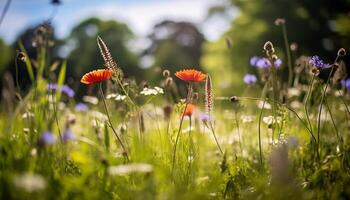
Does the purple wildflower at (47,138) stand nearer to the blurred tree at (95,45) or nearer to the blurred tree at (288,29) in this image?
the blurred tree at (288,29)

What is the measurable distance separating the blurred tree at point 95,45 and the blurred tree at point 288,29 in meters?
13.0

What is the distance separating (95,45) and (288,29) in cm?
1777

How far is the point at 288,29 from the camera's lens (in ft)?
69.7

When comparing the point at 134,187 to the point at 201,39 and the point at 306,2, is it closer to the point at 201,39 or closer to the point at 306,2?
the point at 306,2

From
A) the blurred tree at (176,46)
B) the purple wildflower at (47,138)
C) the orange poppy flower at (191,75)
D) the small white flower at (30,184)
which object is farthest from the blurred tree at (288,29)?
the small white flower at (30,184)

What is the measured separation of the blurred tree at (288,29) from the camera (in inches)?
805

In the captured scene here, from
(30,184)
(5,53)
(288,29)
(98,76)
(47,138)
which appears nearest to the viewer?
(30,184)

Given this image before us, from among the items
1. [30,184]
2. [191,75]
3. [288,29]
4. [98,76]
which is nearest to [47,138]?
[30,184]

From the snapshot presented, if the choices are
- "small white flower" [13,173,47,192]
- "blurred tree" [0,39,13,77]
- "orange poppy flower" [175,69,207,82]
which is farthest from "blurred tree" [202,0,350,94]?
"small white flower" [13,173,47,192]

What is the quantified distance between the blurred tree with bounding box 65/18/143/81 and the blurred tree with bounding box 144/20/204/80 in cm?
198

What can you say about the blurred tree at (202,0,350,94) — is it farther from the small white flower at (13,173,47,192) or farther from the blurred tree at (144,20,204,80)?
the small white flower at (13,173,47,192)

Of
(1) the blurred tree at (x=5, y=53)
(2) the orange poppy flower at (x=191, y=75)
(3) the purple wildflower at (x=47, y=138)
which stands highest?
(1) the blurred tree at (x=5, y=53)

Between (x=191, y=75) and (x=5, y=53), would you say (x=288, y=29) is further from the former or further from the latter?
(x=5, y=53)

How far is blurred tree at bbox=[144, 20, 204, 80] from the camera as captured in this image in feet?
114
